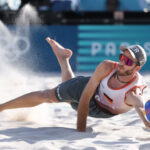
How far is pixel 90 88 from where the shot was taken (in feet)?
10.3

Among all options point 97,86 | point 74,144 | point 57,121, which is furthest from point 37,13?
point 74,144

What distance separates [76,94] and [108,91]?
383 millimetres

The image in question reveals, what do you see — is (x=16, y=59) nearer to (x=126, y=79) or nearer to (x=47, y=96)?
(x=47, y=96)

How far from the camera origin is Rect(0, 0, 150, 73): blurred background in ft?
26.9

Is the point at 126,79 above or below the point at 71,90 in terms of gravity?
above

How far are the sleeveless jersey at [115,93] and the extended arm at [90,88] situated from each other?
78 mm

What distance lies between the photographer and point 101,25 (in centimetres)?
853

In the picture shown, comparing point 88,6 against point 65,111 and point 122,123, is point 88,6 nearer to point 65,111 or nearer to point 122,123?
point 65,111

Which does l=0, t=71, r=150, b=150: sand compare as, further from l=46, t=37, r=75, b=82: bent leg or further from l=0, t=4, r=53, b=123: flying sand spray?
l=46, t=37, r=75, b=82: bent leg

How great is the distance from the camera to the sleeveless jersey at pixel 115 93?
3.08 m

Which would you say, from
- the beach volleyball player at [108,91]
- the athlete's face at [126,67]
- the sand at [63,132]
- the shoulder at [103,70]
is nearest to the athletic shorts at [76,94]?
the beach volleyball player at [108,91]

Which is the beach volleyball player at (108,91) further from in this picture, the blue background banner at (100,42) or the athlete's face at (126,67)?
the blue background banner at (100,42)

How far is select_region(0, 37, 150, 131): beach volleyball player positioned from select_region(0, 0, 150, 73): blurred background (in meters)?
4.67

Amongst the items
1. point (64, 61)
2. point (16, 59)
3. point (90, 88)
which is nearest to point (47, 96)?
point (90, 88)
